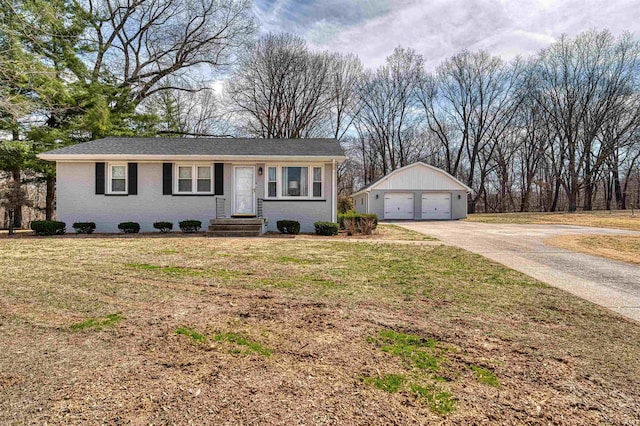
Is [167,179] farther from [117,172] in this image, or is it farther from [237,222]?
[237,222]

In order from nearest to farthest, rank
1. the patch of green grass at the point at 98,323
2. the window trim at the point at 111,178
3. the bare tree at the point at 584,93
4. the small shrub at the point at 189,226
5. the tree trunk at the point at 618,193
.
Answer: the patch of green grass at the point at 98,323 → the small shrub at the point at 189,226 → the window trim at the point at 111,178 → the bare tree at the point at 584,93 → the tree trunk at the point at 618,193

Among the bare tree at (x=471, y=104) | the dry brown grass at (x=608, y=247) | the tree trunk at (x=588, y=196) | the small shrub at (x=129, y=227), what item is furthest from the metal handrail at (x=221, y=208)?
the tree trunk at (x=588, y=196)

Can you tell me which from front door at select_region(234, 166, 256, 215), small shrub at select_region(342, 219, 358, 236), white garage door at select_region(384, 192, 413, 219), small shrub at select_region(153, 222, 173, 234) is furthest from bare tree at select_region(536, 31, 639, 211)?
small shrub at select_region(153, 222, 173, 234)

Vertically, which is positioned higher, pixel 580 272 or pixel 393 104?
pixel 393 104

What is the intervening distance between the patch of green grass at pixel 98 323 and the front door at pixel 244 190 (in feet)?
30.9

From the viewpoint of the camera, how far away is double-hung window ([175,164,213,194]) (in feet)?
41.4

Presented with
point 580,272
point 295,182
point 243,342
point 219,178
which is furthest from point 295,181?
point 243,342

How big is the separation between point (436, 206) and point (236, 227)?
1789 centimetres

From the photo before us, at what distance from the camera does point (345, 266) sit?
244 inches

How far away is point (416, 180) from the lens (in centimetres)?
2464

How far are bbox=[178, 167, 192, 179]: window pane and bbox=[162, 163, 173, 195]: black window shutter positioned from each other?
0.32m

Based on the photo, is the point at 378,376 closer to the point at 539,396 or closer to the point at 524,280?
the point at 539,396

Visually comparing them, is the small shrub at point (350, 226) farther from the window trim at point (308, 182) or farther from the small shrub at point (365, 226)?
the window trim at point (308, 182)

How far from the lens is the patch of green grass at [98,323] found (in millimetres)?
3078
